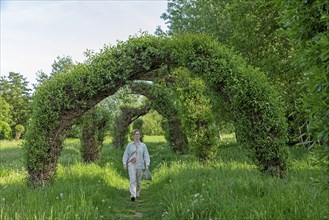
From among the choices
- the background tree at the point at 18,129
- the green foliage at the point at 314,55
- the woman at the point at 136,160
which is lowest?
the woman at the point at 136,160

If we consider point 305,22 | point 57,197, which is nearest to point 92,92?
point 57,197

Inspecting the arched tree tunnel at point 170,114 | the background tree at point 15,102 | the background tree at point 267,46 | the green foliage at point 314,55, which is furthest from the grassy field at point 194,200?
the background tree at point 15,102

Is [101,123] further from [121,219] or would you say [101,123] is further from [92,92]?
[121,219]

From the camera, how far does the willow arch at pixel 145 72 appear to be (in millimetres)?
8391

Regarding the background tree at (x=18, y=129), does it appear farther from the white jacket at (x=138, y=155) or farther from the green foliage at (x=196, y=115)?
the white jacket at (x=138, y=155)

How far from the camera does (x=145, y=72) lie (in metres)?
9.48

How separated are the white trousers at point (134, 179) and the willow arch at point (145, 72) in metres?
2.40

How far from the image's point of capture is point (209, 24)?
901 inches

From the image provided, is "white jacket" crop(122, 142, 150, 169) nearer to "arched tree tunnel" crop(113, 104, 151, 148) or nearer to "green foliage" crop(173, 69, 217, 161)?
"green foliage" crop(173, 69, 217, 161)

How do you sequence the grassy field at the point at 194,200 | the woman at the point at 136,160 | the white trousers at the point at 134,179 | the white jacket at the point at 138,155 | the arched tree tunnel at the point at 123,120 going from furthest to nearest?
the arched tree tunnel at the point at 123,120 → the white jacket at the point at 138,155 → the woman at the point at 136,160 → the white trousers at the point at 134,179 → the grassy field at the point at 194,200

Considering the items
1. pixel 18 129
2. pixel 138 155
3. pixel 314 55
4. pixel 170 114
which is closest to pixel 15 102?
pixel 18 129

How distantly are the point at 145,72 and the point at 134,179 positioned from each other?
340 cm

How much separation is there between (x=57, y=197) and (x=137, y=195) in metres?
4.27

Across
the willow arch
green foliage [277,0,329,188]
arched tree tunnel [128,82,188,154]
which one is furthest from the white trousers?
arched tree tunnel [128,82,188,154]
